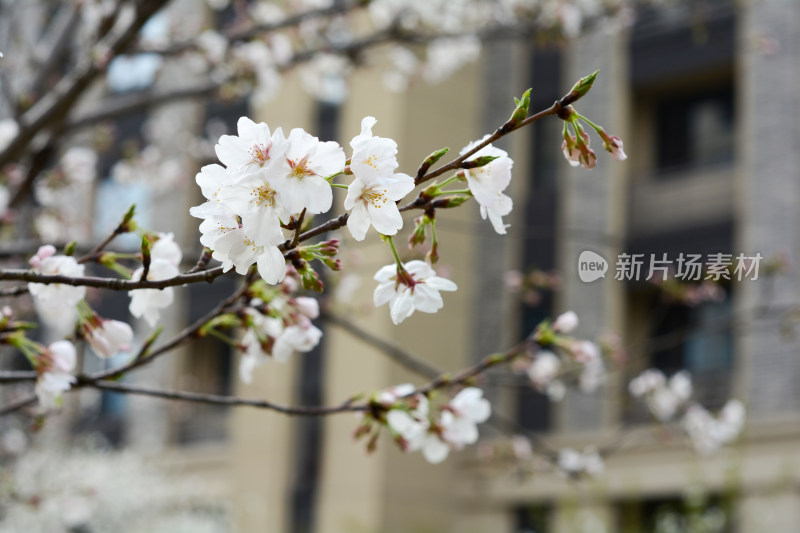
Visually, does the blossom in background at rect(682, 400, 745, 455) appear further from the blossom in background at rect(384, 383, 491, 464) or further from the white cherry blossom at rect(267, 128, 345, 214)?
the white cherry blossom at rect(267, 128, 345, 214)

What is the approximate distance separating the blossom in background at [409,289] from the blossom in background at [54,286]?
25.8 inches

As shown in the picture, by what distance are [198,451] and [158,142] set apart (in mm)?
6492

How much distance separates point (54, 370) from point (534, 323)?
37.7 feet

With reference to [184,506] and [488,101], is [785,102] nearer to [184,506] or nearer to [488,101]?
[488,101]

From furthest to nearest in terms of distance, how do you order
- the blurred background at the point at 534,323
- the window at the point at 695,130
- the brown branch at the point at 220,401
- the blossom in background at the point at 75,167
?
the window at the point at 695,130 < the blurred background at the point at 534,323 < the blossom in background at the point at 75,167 < the brown branch at the point at 220,401

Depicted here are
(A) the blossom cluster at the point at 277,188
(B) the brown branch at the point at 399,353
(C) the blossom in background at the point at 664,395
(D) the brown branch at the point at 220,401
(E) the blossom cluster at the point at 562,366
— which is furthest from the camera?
(C) the blossom in background at the point at 664,395

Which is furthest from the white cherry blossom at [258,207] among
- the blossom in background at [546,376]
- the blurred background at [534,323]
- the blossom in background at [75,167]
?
the blurred background at [534,323]

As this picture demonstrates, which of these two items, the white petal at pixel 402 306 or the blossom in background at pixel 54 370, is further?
the blossom in background at pixel 54 370

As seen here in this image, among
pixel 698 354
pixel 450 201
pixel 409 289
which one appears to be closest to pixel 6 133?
pixel 409 289

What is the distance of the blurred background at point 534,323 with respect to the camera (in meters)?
11.0

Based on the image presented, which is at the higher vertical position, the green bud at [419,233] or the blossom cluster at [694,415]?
the green bud at [419,233]

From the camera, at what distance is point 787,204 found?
11.3 metres

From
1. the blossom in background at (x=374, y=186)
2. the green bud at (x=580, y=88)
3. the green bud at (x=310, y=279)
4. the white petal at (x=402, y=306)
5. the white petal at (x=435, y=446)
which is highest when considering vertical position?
the green bud at (x=580, y=88)

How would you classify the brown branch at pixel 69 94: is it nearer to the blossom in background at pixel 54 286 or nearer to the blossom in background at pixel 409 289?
the blossom in background at pixel 54 286
